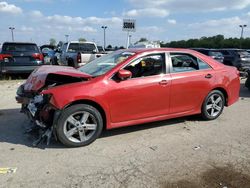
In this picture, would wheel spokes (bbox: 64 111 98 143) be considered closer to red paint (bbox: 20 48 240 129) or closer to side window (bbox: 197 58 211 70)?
red paint (bbox: 20 48 240 129)

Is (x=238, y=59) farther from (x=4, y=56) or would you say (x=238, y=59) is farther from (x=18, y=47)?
(x=4, y=56)

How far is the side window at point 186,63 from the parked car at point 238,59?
13701 mm

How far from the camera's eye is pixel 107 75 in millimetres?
4906

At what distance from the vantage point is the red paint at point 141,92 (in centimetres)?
468

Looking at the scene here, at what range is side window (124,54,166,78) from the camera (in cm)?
521

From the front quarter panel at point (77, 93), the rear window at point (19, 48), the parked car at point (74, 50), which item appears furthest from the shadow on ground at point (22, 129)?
the parked car at point (74, 50)

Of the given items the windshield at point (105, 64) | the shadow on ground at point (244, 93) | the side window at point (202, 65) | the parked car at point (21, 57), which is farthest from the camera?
the parked car at point (21, 57)

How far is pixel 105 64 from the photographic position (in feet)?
18.1

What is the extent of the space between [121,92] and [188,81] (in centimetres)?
149

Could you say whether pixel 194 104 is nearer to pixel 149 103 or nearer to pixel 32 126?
pixel 149 103

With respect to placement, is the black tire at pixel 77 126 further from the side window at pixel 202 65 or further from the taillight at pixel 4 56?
the taillight at pixel 4 56

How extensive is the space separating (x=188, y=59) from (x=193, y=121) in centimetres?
133

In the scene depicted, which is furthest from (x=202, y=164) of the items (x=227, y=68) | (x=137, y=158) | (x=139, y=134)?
(x=227, y=68)

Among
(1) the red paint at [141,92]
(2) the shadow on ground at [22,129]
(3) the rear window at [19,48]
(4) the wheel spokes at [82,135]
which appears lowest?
(2) the shadow on ground at [22,129]
